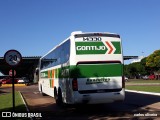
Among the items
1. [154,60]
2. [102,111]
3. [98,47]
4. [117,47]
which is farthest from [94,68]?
[154,60]

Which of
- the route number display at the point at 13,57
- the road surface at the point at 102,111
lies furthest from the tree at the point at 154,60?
the route number display at the point at 13,57

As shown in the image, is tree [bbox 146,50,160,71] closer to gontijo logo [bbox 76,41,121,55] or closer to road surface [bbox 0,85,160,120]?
road surface [bbox 0,85,160,120]

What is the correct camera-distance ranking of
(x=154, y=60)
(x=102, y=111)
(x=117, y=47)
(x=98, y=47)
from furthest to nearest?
(x=154, y=60) → (x=102, y=111) → (x=117, y=47) → (x=98, y=47)

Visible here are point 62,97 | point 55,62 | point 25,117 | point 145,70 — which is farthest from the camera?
point 145,70

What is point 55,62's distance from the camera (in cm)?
2048

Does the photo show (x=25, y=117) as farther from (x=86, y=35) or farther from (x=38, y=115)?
(x=86, y=35)

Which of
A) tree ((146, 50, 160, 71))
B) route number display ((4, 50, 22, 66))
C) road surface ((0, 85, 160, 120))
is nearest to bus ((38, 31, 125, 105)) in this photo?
road surface ((0, 85, 160, 120))

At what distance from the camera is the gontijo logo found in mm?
15594

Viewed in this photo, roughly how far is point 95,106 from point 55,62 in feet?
12.0

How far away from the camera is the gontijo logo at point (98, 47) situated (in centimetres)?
1559

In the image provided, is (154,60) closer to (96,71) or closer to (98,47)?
(98,47)

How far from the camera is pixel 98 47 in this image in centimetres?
1580

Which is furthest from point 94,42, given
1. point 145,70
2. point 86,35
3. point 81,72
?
point 145,70

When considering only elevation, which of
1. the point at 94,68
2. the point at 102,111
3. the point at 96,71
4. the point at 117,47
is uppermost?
the point at 117,47
